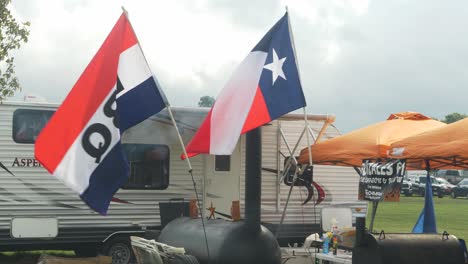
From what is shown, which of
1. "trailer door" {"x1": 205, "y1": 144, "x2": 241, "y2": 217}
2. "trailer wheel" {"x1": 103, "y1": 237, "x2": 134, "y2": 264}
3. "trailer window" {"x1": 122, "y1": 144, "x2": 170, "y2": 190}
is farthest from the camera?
"trailer door" {"x1": 205, "y1": 144, "x2": 241, "y2": 217}

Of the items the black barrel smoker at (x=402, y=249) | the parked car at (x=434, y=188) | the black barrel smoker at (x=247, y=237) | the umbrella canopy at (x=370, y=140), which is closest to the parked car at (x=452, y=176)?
the parked car at (x=434, y=188)

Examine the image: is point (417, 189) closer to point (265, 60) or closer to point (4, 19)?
point (4, 19)

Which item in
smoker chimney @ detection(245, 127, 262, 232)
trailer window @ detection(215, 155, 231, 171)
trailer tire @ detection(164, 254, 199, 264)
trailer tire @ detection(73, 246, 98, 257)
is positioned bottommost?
trailer tire @ detection(73, 246, 98, 257)

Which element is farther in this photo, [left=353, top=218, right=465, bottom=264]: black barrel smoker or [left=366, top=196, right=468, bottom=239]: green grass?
[left=366, top=196, right=468, bottom=239]: green grass

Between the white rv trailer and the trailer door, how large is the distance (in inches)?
0.7

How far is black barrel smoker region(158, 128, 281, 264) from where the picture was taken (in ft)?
21.8

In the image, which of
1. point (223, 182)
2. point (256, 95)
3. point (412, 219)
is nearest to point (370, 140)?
point (256, 95)

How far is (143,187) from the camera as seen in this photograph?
456 inches

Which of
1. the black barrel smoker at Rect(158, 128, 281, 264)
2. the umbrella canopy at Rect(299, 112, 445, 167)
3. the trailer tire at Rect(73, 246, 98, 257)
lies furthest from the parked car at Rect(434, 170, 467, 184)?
the black barrel smoker at Rect(158, 128, 281, 264)

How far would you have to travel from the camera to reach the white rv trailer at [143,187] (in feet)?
35.5

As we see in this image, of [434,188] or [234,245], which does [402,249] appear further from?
[434,188]

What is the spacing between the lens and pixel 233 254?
6625mm

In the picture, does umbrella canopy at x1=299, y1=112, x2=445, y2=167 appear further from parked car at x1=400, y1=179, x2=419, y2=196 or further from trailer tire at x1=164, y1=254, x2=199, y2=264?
parked car at x1=400, y1=179, x2=419, y2=196

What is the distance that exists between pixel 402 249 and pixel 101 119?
344 centimetres
